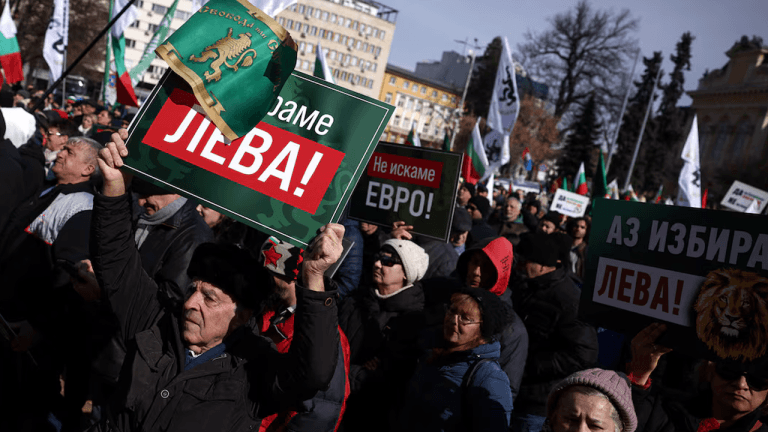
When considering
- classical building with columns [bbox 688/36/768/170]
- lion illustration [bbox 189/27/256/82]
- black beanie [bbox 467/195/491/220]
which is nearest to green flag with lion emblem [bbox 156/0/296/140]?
lion illustration [bbox 189/27/256/82]

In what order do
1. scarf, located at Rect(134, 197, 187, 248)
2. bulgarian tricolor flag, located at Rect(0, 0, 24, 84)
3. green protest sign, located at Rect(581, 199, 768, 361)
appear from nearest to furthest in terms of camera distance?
green protest sign, located at Rect(581, 199, 768, 361), scarf, located at Rect(134, 197, 187, 248), bulgarian tricolor flag, located at Rect(0, 0, 24, 84)

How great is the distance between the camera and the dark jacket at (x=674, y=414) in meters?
2.70

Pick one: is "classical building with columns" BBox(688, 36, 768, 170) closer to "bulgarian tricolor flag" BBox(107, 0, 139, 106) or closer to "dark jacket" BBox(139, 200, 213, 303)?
"bulgarian tricolor flag" BBox(107, 0, 139, 106)

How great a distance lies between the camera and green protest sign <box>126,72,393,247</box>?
2.54 meters

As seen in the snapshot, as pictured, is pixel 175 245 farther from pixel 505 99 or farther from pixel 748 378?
pixel 505 99

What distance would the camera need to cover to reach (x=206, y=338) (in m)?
2.31

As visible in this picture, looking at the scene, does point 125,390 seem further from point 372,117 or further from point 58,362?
point 58,362

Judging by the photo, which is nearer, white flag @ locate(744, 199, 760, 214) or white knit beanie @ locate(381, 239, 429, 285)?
white knit beanie @ locate(381, 239, 429, 285)

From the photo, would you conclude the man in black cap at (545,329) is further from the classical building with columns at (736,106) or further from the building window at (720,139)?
the building window at (720,139)

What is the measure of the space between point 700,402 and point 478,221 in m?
5.42

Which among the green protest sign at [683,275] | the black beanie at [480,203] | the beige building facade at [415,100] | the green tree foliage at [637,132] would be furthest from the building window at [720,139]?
the green protest sign at [683,275]

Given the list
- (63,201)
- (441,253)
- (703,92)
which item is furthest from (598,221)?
(703,92)

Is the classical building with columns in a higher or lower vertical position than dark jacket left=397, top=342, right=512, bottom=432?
higher

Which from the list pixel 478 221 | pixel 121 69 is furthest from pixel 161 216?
pixel 121 69
